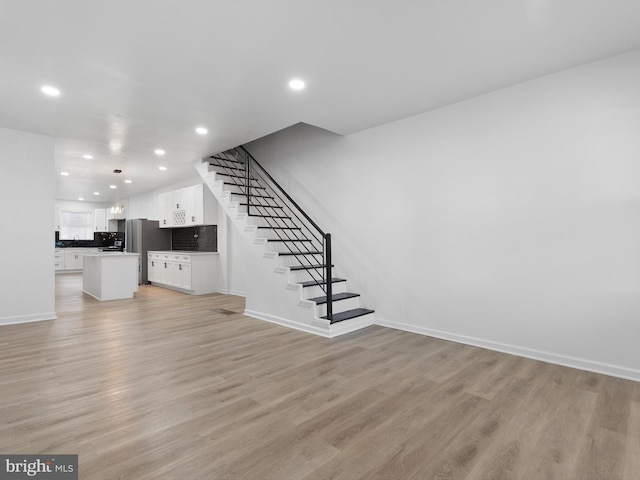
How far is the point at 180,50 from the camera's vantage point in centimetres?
278

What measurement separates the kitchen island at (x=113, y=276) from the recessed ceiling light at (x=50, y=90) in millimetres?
3775

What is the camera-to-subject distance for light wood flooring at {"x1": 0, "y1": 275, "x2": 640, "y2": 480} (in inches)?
68.7

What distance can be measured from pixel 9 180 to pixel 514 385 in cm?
643

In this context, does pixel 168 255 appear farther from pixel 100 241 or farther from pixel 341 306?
pixel 100 241

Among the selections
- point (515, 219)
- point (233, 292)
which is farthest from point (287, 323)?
point (233, 292)

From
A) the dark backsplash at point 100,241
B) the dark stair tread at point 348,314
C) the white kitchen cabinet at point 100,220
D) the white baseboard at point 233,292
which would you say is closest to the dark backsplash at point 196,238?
the white baseboard at point 233,292

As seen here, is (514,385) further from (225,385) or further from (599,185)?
(225,385)

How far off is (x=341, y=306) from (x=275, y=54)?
Result: 310 centimetres

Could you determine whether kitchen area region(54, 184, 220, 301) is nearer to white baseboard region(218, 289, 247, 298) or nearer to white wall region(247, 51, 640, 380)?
white baseboard region(218, 289, 247, 298)

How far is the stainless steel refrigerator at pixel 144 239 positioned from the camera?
29.1 ft

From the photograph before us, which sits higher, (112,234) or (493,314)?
(112,234)

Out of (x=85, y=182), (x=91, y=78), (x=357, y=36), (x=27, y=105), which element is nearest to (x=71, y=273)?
(x=85, y=182)

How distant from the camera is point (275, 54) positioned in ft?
9.37

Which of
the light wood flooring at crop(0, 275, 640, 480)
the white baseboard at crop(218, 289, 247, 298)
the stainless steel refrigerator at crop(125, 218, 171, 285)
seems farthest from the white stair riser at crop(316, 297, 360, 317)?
the stainless steel refrigerator at crop(125, 218, 171, 285)
